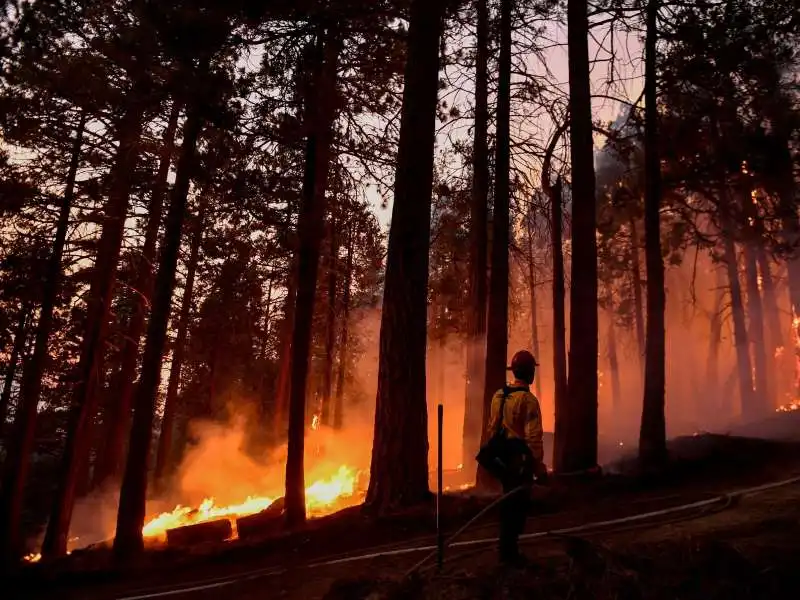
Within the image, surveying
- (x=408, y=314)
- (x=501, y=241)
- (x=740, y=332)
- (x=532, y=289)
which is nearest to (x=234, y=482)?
(x=532, y=289)

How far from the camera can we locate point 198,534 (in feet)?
35.7

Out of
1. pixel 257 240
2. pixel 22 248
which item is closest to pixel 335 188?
pixel 257 240

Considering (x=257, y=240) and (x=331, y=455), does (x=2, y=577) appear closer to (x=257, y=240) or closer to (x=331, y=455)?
(x=257, y=240)

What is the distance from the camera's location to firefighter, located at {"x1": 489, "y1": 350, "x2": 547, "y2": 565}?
14.7 ft

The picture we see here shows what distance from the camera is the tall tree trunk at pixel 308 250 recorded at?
34.6 feet

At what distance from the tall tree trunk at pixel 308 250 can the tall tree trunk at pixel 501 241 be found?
3.80 meters

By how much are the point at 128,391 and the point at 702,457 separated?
14.7 meters

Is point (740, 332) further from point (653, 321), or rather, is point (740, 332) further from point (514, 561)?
point (514, 561)

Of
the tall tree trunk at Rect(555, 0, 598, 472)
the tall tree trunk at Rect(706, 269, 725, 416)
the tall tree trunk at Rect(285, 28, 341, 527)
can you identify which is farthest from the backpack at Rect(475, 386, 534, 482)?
the tall tree trunk at Rect(706, 269, 725, 416)

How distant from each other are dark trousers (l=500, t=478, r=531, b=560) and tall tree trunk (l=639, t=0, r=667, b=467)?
23.1ft

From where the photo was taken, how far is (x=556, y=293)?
581 inches

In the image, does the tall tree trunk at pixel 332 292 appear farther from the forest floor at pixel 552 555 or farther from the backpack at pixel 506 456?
the backpack at pixel 506 456

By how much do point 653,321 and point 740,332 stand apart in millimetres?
17958

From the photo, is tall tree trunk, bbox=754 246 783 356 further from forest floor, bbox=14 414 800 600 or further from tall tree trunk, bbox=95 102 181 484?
tall tree trunk, bbox=95 102 181 484
